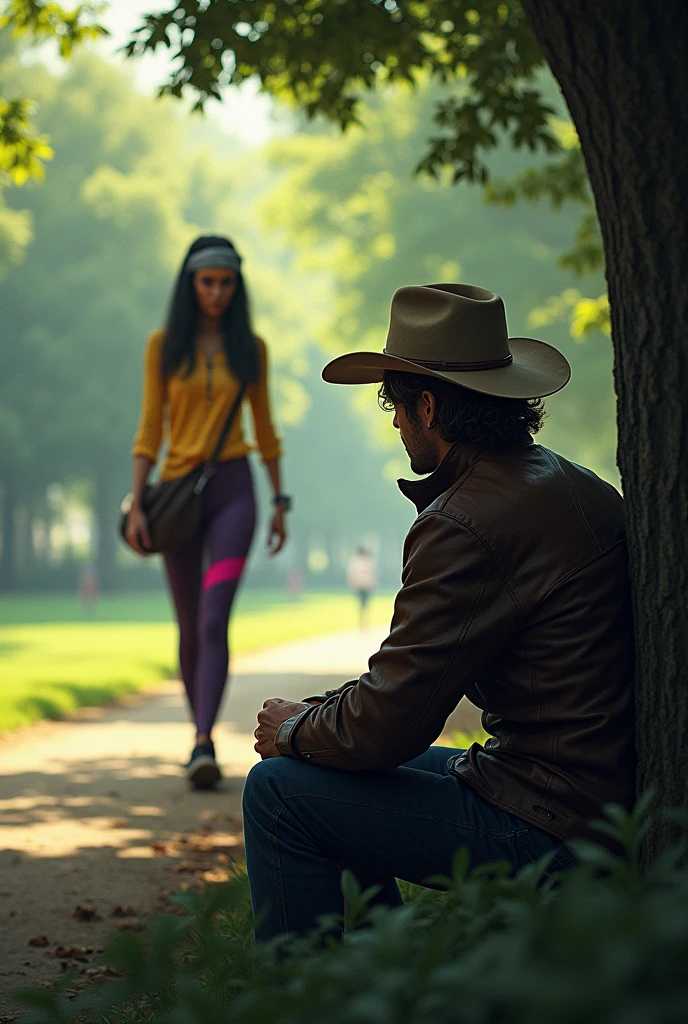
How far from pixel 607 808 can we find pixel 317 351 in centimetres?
5650

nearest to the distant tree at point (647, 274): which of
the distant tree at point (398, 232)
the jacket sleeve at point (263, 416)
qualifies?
the jacket sleeve at point (263, 416)

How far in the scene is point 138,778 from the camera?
6.79m

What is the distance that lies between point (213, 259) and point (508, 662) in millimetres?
4106

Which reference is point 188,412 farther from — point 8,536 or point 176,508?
point 8,536

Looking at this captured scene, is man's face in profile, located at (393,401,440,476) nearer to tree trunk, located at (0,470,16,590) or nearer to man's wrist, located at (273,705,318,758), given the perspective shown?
man's wrist, located at (273,705,318,758)

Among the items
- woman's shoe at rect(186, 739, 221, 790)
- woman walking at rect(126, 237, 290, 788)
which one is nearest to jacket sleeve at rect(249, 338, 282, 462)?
woman walking at rect(126, 237, 290, 788)

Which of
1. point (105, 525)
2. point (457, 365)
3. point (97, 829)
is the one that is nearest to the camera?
point (457, 365)

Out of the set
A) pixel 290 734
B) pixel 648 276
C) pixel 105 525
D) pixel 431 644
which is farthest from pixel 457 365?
pixel 105 525

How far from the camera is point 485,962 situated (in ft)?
4.72

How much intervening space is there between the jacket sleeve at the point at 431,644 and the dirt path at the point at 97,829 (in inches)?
51.9

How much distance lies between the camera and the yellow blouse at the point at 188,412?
6297 millimetres

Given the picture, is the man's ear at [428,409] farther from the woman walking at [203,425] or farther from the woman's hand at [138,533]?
the woman's hand at [138,533]

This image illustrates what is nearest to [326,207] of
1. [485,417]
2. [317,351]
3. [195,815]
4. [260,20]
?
[260,20]

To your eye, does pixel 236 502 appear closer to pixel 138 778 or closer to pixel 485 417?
pixel 138 778
